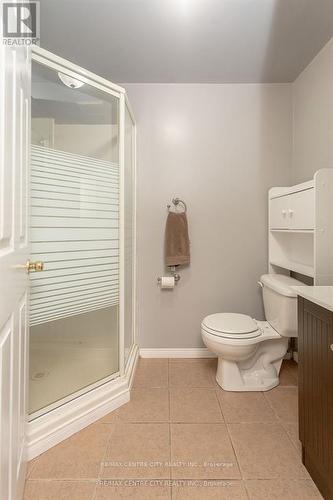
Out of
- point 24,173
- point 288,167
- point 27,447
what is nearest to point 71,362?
point 27,447

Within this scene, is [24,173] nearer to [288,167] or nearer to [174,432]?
[174,432]

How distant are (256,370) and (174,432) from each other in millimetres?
826

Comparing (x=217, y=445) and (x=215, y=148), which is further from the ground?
(x=215, y=148)

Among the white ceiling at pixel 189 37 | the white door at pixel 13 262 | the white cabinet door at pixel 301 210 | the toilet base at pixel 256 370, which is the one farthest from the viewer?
the toilet base at pixel 256 370

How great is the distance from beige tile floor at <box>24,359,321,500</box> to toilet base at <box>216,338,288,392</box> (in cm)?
6

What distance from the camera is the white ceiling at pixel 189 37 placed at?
1710mm

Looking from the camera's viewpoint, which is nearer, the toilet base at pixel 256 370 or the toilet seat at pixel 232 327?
the toilet seat at pixel 232 327

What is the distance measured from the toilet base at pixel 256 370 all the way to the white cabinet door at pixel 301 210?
33.5 inches

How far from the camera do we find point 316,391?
4.03ft

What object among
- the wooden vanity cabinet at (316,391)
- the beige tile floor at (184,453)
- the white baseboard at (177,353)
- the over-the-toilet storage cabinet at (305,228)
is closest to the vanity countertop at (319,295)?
the wooden vanity cabinet at (316,391)

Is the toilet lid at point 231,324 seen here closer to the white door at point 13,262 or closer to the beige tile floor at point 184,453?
the beige tile floor at point 184,453

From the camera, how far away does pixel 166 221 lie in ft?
8.30

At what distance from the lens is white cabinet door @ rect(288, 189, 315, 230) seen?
1813 millimetres

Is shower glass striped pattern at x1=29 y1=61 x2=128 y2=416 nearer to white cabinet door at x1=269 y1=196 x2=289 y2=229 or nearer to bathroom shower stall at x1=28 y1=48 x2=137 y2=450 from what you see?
bathroom shower stall at x1=28 y1=48 x2=137 y2=450
